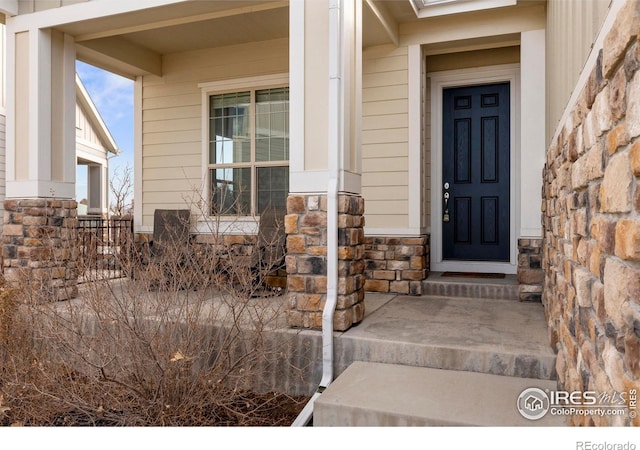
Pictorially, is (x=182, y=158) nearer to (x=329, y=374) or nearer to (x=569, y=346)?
(x=329, y=374)

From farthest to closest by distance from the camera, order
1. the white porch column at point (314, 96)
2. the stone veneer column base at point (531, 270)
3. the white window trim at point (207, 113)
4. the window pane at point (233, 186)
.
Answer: the window pane at point (233, 186) < the white window trim at point (207, 113) < the stone veneer column base at point (531, 270) < the white porch column at point (314, 96)

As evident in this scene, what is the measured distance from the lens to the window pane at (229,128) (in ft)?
20.0

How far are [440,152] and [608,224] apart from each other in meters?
4.41

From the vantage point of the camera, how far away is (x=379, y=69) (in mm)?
5297

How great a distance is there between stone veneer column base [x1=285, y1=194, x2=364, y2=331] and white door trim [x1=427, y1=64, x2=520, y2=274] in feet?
6.92

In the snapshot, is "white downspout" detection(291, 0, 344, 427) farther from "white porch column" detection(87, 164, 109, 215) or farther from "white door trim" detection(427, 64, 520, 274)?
"white porch column" detection(87, 164, 109, 215)

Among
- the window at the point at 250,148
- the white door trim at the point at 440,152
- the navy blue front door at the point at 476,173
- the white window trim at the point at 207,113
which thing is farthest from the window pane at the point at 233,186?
the navy blue front door at the point at 476,173

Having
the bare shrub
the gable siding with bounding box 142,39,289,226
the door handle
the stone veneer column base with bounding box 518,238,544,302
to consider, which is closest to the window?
the gable siding with bounding box 142,39,289,226

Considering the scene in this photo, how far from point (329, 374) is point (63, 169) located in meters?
3.55

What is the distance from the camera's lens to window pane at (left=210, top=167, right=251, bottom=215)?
6.07 metres

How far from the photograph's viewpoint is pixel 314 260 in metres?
3.70

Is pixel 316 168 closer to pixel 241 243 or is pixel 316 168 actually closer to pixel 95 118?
pixel 241 243

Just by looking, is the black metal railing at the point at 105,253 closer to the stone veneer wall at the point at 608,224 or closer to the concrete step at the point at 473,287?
the stone veneer wall at the point at 608,224

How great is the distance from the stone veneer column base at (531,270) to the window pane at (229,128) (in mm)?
3236
